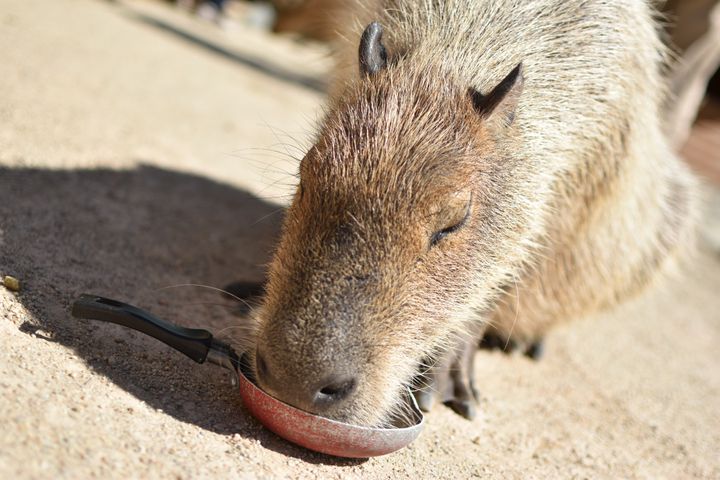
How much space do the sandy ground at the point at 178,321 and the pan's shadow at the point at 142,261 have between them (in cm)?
1

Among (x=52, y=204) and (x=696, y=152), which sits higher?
(x=696, y=152)

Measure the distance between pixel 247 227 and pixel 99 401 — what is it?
2406 mm

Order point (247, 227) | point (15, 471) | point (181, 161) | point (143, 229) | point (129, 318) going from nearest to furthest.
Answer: point (15, 471)
point (129, 318)
point (143, 229)
point (247, 227)
point (181, 161)

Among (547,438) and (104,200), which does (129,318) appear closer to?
(104,200)

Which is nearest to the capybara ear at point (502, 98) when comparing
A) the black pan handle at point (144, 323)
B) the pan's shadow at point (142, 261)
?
the pan's shadow at point (142, 261)

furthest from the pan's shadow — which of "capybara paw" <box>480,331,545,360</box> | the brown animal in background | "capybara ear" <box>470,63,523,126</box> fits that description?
"capybara paw" <box>480,331,545,360</box>

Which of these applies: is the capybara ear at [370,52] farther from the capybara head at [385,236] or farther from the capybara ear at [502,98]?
the capybara ear at [502,98]

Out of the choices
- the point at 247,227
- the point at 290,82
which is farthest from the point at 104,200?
the point at 290,82

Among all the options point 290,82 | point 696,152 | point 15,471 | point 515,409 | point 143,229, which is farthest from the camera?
point 290,82

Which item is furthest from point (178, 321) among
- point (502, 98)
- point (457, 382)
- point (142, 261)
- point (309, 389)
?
point (502, 98)

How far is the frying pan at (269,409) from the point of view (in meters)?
2.02

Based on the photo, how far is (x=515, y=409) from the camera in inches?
129

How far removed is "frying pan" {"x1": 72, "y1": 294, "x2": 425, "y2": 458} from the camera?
2.02m

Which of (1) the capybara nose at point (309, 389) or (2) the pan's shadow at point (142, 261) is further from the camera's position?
(2) the pan's shadow at point (142, 261)
